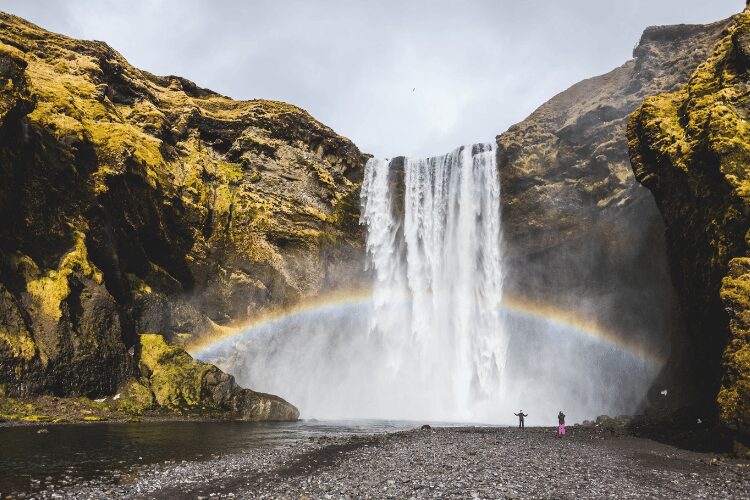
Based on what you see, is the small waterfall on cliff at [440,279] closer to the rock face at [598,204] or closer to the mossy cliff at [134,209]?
the rock face at [598,204]

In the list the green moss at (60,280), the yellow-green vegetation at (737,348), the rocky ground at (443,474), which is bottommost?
the rocky ground at (443,474)

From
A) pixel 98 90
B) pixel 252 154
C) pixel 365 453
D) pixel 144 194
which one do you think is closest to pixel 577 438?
pixel 365 453

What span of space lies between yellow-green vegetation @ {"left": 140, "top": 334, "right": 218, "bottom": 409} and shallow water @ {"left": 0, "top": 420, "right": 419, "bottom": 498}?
5.26m

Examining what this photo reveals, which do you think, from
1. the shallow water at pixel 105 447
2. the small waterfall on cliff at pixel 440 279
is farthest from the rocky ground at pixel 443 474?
the small waterfall on cliff at pixel 440 279

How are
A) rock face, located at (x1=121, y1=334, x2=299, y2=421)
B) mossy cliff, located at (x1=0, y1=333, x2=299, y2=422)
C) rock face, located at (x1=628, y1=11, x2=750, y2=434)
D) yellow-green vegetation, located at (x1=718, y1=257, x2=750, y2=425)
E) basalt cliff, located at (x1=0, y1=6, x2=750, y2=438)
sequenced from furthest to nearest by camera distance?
rock face, located at (x1=121, y1=334, x2=299, y2=421)
mossy cliff, located at (x1=0, y1=333, x2=299, y2=422)
basalt cliff, located at (x1=0, y1=6, x2=750, y2=438)
rock face, located at (x1=628, y1=11, x2=750, y2=434)
yellow-green vegetation, located at (x1=718, y1=257, x2=750, y2=425)

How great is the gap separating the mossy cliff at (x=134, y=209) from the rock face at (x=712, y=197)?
106 ft

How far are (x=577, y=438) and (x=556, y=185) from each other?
28.7m

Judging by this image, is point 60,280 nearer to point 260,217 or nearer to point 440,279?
point 260,217

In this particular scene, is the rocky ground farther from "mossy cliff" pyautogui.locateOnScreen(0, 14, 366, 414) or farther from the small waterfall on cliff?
the small waterfall on cliff

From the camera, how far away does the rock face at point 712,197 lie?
1706cm

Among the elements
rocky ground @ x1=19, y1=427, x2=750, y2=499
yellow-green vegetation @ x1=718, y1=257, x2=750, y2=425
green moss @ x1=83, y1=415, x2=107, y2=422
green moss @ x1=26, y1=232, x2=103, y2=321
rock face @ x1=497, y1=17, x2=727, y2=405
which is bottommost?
green moss @ x1=83, y1=415, x2=107, y2=422

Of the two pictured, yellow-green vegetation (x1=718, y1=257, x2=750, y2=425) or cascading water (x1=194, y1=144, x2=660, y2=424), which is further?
cascading water (x1=194, y1=144, x2=660, y2=424)

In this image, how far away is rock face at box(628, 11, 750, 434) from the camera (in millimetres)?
17062

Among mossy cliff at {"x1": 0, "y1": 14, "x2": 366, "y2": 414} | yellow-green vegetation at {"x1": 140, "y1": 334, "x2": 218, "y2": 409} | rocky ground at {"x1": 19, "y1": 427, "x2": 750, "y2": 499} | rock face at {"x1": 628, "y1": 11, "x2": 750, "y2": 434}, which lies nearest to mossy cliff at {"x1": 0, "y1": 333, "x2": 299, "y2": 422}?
yellow-green vegetation at {"x1": 140, "y1": 334, "x2": 218, "y2": 409}
